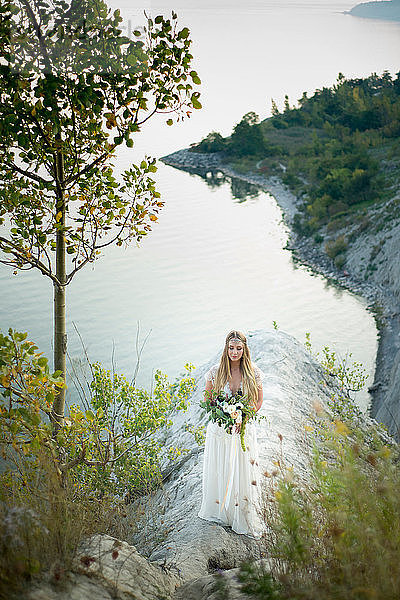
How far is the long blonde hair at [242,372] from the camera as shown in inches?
237

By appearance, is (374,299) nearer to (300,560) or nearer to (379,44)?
(300,560)

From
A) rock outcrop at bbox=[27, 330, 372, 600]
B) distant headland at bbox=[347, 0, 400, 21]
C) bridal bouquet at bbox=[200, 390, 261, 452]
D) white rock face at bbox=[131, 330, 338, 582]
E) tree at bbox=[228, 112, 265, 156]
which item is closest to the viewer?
rock outcrop at bbox=[27, 330, 372, 600]

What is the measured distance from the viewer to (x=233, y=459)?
19.4ft

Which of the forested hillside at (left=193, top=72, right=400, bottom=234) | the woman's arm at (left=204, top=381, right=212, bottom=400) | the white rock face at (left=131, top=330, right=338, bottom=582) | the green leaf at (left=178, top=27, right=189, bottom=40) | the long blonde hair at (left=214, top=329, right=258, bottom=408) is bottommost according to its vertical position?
the white rock face at (left=131, top=330, right=338, bottom=582)

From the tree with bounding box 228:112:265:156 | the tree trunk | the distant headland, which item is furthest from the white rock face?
the tree with bounding box 228:112:265:156

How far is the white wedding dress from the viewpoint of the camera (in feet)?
19.1

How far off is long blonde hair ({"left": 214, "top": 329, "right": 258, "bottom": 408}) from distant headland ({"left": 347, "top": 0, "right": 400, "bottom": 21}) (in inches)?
1541

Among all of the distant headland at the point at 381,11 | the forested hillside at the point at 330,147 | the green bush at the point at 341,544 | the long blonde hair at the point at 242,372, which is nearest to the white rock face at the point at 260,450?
the long blonde hair at the point at 242,372

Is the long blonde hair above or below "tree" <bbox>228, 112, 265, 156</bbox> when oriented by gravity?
below

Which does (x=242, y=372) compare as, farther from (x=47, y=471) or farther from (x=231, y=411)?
(x=47, y=471)

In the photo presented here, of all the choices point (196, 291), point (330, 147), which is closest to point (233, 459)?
point (196, 291)

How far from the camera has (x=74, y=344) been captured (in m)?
17.5

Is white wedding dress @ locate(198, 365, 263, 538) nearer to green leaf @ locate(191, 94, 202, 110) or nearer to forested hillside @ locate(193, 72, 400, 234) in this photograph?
green leaf @ locate(191, 94, 202, 110)

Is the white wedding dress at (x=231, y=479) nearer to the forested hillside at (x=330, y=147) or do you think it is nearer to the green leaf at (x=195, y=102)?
the green leaf at (x=195, y=102)
